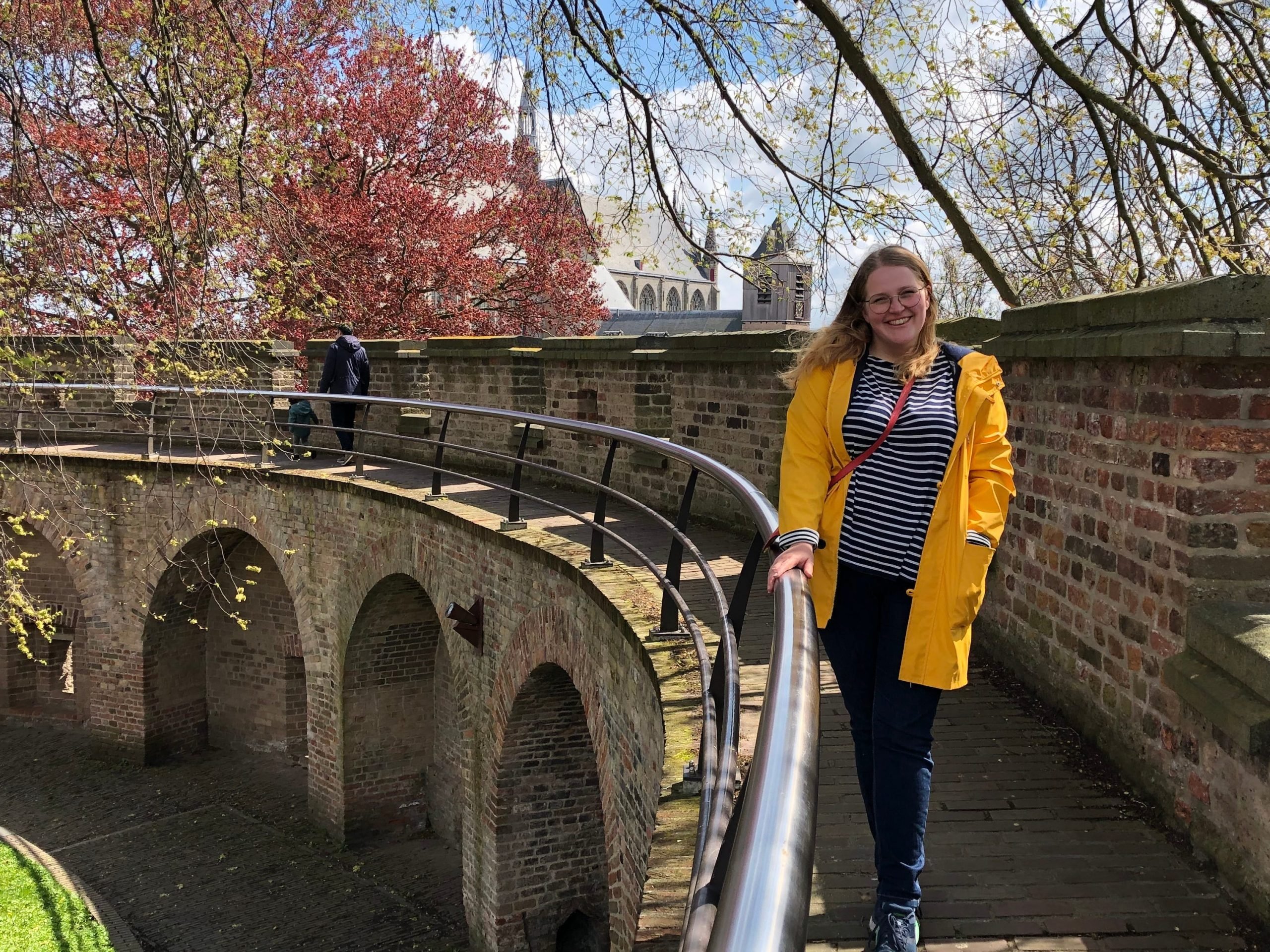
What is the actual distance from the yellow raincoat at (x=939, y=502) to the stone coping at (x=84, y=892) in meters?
9.11

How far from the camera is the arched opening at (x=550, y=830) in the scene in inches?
322

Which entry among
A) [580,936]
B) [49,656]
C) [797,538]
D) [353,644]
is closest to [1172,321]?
[797,538]

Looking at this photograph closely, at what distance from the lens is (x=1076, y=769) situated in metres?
3.74

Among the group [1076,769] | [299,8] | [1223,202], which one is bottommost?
[1076,769]

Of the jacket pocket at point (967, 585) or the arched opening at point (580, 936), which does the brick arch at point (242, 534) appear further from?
the jacket pocket at point (967, 585)

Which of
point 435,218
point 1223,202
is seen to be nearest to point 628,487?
point 1223,202

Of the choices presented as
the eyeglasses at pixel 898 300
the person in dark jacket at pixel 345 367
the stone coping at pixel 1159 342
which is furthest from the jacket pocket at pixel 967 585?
the person in dark jacket at pixel 345 367

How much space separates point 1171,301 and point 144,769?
14.0 metres

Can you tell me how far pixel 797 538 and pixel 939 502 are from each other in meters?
0.33

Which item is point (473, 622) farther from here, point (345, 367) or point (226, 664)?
point (226, 664)

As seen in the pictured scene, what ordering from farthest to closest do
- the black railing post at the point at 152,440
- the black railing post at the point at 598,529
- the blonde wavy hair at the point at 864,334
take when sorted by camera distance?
the black railing post at the point at 152,440 → the black railing post at the point at 598,529 → the blonde wavy hair at the point at 864,334

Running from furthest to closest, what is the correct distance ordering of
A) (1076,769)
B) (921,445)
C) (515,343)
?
(515,343) → (1076,769) → (921,445)

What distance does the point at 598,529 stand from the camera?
5.79 meters

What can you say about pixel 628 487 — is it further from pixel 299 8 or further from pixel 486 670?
pixel 299 8
